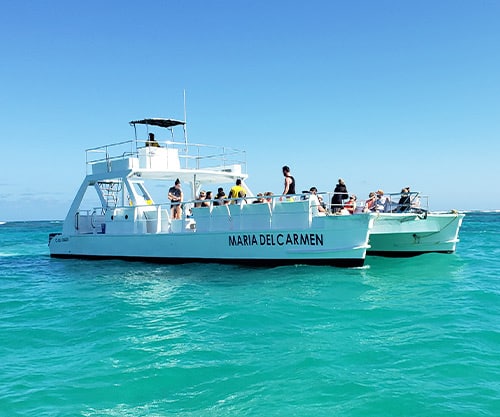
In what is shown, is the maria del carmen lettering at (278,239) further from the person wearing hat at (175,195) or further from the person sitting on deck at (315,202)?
the person wearing hat at (175,195)

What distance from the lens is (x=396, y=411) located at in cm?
452

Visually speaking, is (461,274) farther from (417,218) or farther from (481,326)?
(481,326)

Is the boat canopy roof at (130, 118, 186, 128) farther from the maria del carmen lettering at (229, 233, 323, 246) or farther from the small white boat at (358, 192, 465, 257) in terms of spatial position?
the small white boat at (358, 192, 465, 257)

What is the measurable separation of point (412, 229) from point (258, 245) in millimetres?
4276

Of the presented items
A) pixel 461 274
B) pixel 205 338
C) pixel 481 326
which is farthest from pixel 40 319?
pixel 461 274

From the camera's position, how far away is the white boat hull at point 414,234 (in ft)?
43.4

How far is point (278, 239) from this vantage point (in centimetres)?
1304

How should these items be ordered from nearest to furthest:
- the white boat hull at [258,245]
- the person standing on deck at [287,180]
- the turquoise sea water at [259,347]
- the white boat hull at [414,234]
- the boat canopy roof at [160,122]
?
the turquoise sea water at [259,347] → the white boat hull at [258,245] → the white boat hull at [414,234] → the person standing on deck at [287,180] → the boat canopy roof at [160,122]

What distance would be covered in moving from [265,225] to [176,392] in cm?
839

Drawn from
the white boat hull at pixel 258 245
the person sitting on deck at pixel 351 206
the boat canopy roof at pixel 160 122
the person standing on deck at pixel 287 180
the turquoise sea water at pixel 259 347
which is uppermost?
the boat canopy roof at pixel 160 122

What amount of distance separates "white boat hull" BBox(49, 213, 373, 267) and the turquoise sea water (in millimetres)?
721

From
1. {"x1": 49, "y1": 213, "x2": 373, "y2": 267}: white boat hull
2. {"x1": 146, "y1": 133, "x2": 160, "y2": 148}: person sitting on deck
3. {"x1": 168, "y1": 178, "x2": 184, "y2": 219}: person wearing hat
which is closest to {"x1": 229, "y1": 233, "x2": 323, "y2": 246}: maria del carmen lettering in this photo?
{"x1": 49, "y1": 213, "x2": 373, "y2": 267}: white boat hull

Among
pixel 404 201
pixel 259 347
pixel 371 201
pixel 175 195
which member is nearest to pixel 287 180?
pixel 371 201

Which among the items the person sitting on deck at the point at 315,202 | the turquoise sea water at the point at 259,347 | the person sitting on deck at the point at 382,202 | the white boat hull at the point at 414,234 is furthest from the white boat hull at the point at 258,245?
the person sitting on deck at the point at 382,202
